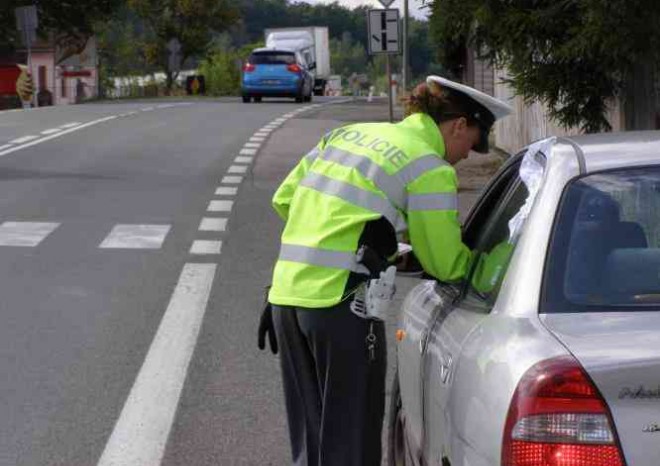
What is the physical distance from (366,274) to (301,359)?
0.41 metres

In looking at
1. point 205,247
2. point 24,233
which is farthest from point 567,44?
point 24,233

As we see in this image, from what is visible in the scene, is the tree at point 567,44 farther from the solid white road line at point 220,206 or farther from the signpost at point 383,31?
the signpost at point 383,31

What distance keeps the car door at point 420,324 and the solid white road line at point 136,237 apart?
8878mm

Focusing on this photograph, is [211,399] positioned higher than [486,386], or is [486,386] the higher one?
[486,386]

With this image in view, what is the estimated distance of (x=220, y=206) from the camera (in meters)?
17.7

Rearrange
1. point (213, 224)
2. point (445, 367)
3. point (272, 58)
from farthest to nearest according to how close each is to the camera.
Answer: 1. point (272, 58)
2. point (213, 224)
3. point (445, 367)

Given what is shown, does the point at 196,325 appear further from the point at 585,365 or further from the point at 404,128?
the point at 585,365

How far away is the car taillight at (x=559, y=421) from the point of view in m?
3.56

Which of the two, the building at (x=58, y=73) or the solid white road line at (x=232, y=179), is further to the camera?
the building at (x=58, y=73)

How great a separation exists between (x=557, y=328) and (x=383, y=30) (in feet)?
72.6

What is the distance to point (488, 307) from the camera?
14.2 feet

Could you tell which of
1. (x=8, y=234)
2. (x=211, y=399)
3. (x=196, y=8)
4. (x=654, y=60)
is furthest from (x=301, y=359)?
(x=196, y=8)

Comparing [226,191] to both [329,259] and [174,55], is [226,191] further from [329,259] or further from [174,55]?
[174,55]

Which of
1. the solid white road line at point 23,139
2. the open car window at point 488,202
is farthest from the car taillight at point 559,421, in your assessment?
the solid white road line at point 23,139
